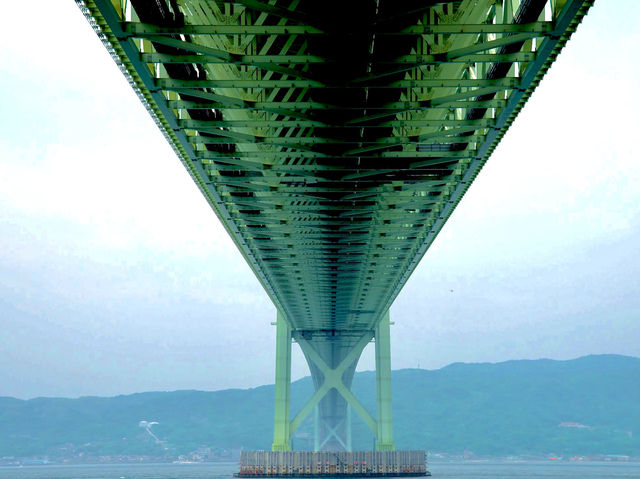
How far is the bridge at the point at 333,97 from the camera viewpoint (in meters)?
14.2

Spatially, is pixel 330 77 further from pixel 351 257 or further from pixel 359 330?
pixel 359 330

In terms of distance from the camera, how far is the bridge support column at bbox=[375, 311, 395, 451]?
64625 millimetres

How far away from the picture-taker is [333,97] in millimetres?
18031

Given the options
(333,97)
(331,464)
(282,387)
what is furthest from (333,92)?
(282,387)

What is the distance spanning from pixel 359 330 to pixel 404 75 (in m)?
47.3

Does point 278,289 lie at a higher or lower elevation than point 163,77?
higher

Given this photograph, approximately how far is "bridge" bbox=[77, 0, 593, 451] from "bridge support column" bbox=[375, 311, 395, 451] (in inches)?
1319

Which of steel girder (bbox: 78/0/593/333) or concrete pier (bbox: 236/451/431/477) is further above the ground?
steel girder (bbox: 78/0/593/333)

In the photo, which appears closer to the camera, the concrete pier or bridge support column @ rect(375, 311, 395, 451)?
the concrete pier

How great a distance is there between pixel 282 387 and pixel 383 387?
23.3ft

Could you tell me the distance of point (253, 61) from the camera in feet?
49.0

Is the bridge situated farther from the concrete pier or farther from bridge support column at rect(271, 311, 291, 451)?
bridge support column at rect(271, 311, 291, 451)

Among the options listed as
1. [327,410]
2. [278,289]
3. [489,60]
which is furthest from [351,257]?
[327,410]

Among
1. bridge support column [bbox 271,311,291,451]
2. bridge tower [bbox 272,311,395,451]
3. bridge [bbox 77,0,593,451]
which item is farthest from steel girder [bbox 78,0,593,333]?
bridge support column [bbox 271,311,291,451]
